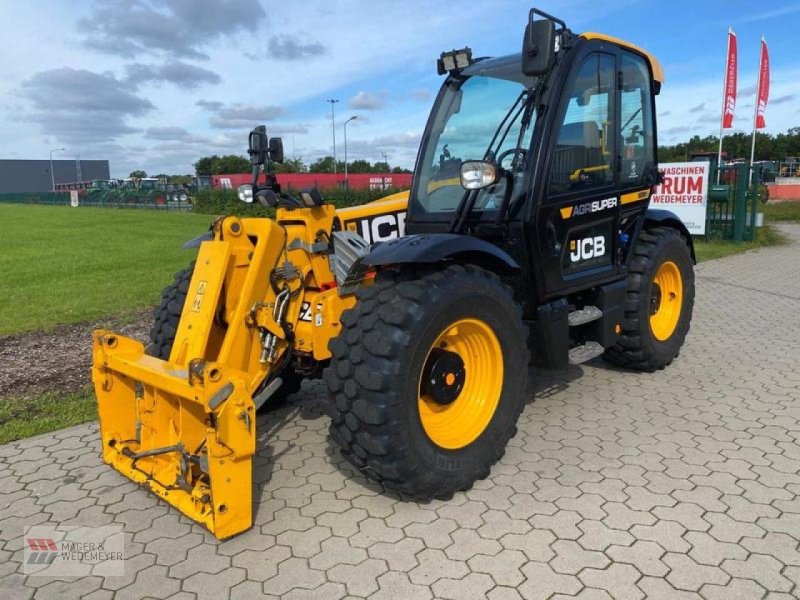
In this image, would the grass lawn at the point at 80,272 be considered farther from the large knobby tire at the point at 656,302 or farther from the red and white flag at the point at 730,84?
the red and white flag at the point at 730,84

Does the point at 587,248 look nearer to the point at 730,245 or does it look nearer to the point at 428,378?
the point at 428,378

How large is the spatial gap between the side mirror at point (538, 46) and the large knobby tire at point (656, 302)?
2.25 metres

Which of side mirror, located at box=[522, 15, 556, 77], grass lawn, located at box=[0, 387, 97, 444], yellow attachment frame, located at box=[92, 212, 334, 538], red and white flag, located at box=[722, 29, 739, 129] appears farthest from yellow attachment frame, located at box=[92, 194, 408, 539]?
red and white flag, located at box=[722, 29, 739, 129]

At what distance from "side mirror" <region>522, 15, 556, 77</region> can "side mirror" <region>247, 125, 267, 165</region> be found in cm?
158

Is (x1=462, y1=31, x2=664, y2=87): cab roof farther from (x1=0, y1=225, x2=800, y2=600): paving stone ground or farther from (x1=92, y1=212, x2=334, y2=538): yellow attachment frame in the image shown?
(x1=0, y1=225, x2=800, y2=600): paving stone ground

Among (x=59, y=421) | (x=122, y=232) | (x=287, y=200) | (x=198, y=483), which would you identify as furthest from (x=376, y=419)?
(x=122, y=232)

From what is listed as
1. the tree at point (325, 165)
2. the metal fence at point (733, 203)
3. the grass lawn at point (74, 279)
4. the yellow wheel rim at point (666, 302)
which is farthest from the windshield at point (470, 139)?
the tree at point (325, 165)

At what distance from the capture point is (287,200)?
3.94 metres

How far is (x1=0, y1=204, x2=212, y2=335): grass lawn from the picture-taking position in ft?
28.4

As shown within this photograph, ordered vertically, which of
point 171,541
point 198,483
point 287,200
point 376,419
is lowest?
point 171,541

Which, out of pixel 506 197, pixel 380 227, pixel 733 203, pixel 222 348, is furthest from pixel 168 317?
pixel 733 203

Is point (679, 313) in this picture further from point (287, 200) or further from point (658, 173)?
point (287, 200)

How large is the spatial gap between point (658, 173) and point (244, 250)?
346 cm

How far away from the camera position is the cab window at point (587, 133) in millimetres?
4148
